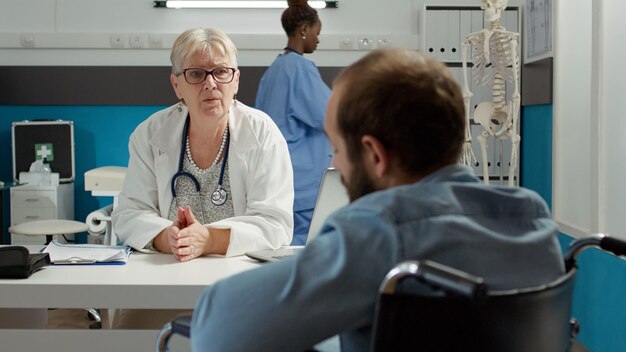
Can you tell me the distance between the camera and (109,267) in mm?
2039

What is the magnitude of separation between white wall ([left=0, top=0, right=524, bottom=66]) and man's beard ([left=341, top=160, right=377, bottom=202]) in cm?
453

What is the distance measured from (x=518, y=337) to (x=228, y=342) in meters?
0.35

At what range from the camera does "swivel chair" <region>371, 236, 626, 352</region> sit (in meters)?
0.86

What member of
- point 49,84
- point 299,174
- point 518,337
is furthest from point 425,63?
point 49,84

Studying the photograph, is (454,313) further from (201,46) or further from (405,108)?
(201,46)

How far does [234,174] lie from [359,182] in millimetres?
1359

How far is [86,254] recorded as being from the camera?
7.07ft

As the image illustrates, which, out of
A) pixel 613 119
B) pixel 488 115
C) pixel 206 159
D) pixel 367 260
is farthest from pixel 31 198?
pixel 367 260

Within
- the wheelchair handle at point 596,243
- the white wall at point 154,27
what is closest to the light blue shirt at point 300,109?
the white wall at point 154,27

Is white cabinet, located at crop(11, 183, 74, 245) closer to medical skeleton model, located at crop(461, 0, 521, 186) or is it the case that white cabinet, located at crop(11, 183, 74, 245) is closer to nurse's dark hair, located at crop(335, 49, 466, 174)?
medical skeleton model, located at crop(461, 0, 521, 186)

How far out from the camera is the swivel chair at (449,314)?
2.83 ft

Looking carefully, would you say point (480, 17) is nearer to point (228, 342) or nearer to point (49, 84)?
point (49, 84)

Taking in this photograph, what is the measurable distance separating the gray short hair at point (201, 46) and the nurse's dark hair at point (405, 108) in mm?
1424

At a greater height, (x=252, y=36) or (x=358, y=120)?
(x=252, y=36)
